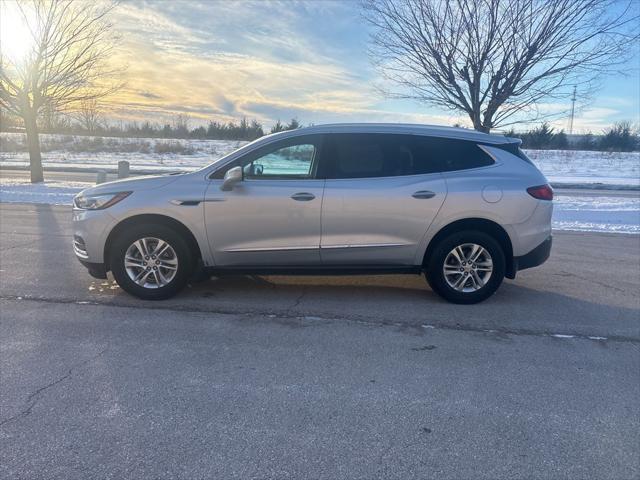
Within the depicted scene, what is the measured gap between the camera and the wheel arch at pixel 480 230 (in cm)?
528

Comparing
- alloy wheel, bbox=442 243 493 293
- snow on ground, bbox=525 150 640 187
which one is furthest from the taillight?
snow on ground, bbox=525 150 640 187

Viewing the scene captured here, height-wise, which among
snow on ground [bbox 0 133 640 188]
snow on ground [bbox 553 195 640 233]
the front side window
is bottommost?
snow on ground [bbox 553 195 640 233]

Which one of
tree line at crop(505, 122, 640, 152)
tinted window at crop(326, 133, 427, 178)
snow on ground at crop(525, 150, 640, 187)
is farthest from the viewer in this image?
tree line at crop(505, 122, 640, 152)

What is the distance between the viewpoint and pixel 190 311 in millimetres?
5016

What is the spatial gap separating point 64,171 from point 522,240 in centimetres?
2541

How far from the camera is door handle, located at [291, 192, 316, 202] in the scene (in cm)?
512

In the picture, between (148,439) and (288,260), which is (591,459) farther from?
(288,260)

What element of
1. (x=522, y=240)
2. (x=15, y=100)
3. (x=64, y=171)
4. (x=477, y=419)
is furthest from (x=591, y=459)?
(x=64, y=171)

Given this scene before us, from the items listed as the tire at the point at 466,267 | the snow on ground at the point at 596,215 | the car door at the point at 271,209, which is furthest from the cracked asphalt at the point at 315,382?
the snow on ground at the point at 596,215

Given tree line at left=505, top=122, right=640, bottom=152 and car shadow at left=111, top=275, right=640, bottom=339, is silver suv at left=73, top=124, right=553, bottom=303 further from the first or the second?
tree line at left=505, top=122, right=640, bottom=152

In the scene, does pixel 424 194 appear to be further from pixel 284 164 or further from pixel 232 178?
pixel 232 178

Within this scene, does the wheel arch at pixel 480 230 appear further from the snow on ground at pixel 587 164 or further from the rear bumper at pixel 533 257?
the snow on ground at pixel 587 164

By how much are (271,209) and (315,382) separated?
2.09m

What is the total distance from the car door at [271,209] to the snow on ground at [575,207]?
7.31 metres
